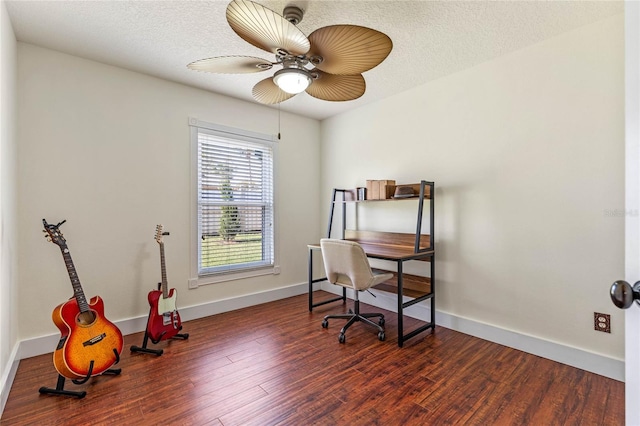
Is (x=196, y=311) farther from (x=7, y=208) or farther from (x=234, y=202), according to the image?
(x=7, y=208)

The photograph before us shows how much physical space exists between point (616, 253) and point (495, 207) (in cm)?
83

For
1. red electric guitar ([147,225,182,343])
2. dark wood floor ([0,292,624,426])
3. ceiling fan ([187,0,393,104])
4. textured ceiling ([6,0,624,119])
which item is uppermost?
textured ceiling ([6,0,624,119])

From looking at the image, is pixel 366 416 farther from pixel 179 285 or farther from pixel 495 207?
pixel 179 285

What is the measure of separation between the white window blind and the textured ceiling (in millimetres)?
963

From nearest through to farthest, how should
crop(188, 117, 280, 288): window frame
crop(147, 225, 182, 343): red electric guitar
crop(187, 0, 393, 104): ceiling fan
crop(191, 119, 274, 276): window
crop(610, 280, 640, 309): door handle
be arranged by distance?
crop(610, 280, 640, 309): door handle → crop(187, 0, 393, 104): ceiling fan → crop(147, 225, 182, 343): red electric guitar → crop(188, 117, 280, 288): window frame → crop(191, 119, 274, 276): window

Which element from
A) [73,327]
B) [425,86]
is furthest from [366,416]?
[425,86]

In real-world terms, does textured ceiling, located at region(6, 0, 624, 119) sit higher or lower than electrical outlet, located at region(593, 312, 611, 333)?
higher

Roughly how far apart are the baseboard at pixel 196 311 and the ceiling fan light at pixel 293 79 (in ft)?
8.30

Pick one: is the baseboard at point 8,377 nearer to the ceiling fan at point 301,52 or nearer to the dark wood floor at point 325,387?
the dark wood floor at point 325,387

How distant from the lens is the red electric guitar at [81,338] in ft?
6.14

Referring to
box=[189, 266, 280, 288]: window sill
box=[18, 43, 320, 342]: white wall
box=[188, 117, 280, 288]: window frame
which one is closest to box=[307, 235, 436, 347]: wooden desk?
box=[189, 266, 280, 288]: window sill

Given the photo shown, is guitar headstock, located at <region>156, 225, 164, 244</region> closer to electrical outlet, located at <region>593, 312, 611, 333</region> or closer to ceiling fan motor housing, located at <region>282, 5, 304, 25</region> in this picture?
ceiling fan motor housing, located at <region>282, 5, 304, 25</region>

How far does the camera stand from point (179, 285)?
10.2 feet

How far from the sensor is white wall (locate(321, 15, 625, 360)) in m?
2.07
